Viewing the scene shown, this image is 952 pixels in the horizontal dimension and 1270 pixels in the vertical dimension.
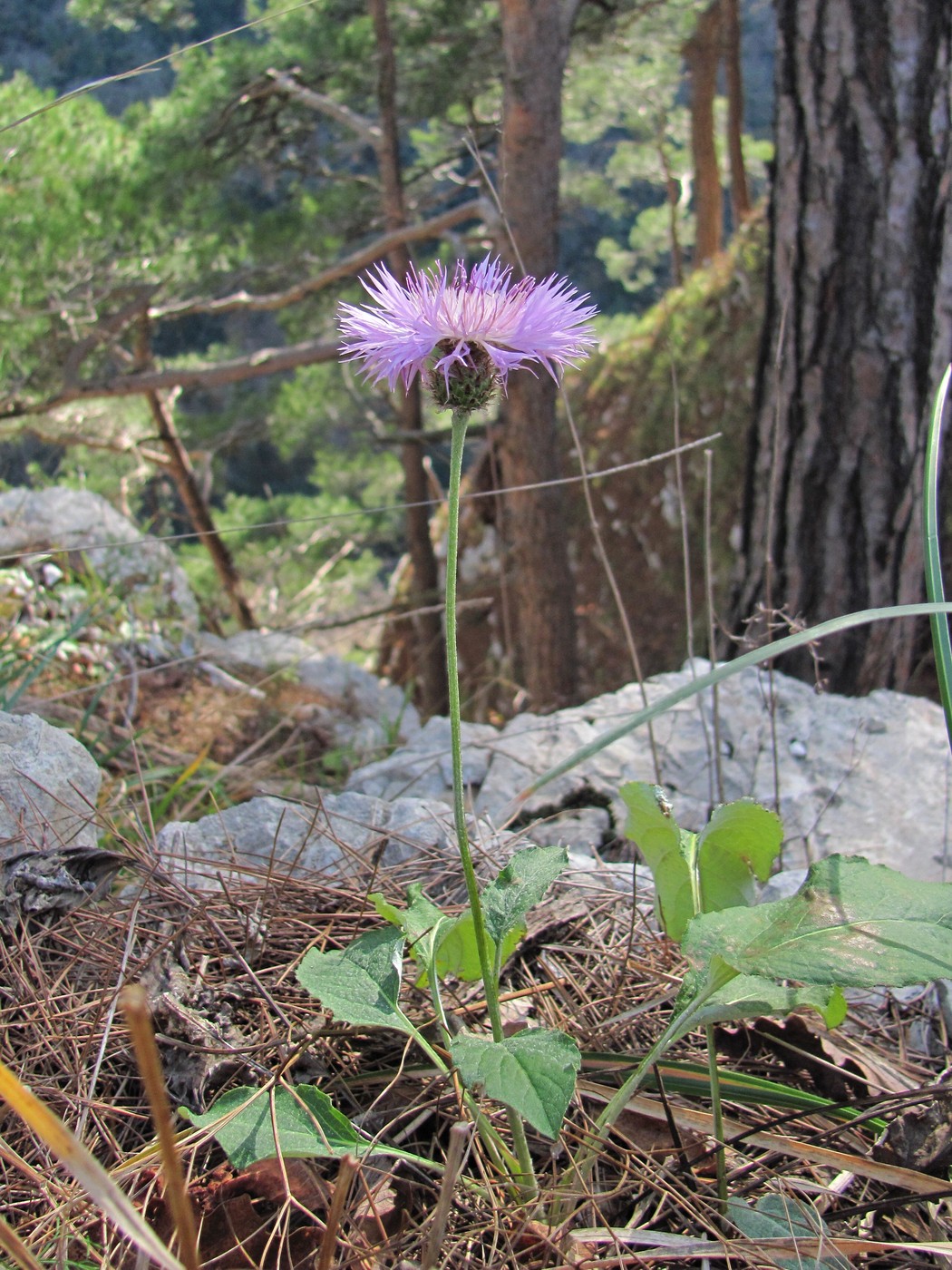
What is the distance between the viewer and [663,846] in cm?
110

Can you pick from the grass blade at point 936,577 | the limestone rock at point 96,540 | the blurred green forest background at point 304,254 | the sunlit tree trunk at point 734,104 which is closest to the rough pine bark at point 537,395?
the blurred green forest background at point 304,254

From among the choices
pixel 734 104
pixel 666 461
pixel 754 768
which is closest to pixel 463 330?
pixel 754 768

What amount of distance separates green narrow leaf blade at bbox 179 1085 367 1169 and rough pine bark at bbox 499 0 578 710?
393cm

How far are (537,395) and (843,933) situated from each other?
14.2 ft

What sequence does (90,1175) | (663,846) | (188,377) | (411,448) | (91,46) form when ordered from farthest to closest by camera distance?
(91,46)
(411,448)
(188,377)
(663,846)
(90,1175)

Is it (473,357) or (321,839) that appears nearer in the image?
(473,357)

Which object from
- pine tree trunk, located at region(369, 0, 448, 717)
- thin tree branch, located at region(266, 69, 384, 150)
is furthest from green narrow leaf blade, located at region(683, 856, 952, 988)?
thin tree branch, located at region(266, 69, 384, 150)

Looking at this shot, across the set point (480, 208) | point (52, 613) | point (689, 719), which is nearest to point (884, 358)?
point (689, 719)

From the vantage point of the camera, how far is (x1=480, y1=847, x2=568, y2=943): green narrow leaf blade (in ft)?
3.05

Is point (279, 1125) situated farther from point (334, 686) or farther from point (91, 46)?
point (91, 46)

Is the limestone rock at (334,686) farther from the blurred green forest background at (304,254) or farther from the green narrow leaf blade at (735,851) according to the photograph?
the green narrow leaf blade at (735,851)

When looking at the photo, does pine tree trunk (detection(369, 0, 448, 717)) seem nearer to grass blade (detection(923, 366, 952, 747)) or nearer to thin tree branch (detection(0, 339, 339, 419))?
thin tree branch (detection(0, 339, 339, 419))

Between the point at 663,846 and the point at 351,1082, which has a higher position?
the point at 663,846

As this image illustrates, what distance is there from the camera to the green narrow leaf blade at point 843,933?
84 cm
